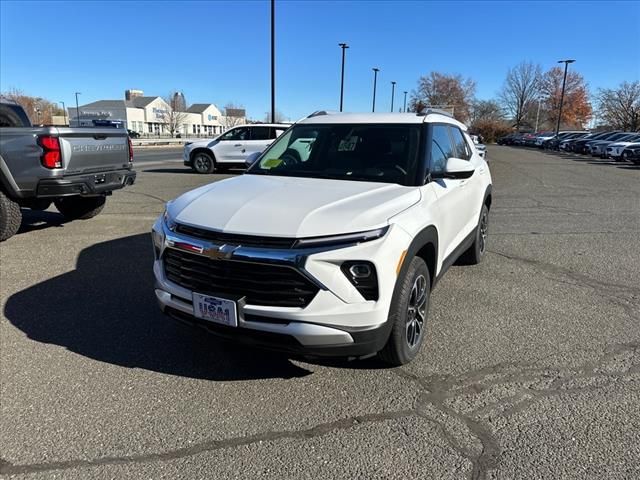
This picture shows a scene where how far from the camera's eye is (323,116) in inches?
187

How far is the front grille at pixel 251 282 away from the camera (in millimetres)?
2691

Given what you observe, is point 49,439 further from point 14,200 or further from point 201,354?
point 14,200

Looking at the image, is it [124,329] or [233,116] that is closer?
[124,329]

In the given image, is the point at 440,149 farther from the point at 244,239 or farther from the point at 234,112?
the point at 234,112

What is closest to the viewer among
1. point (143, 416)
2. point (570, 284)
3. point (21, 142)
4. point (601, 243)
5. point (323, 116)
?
point (143, 416)

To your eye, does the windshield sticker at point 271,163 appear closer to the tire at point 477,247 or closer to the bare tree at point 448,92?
the tire at point 477,247

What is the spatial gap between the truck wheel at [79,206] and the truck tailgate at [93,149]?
112cm

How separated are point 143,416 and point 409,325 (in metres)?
1.77

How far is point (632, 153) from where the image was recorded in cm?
2480

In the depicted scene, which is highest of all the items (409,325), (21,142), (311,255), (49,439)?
(21,142)

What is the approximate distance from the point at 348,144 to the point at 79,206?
5898 millimetres

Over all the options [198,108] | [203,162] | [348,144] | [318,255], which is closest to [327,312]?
[318,255]

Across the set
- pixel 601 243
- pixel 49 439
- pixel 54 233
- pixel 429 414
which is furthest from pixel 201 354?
pixel 601 243

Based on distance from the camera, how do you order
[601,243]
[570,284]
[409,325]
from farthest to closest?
1. [601,243]
2. [570,284]
3. [409,325]
